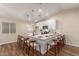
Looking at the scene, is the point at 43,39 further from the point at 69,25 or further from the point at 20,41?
the point at 69,25

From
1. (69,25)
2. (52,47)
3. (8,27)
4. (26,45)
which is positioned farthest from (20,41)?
(69,25)

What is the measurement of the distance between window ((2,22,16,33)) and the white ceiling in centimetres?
13

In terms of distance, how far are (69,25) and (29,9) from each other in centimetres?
82

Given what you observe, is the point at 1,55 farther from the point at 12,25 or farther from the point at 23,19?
the point at 23,19

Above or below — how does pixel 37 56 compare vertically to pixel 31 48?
below

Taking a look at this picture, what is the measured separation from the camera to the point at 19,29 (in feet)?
6.02

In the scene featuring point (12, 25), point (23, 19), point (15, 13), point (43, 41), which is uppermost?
point (15, 13)

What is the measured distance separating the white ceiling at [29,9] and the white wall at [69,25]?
111mm

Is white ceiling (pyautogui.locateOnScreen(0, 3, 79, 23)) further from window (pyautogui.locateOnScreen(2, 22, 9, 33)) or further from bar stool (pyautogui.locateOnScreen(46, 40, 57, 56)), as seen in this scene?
bar stool (pyautogui.locateOnScreen(46, 40, 57, 56))

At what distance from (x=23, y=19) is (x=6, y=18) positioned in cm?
31

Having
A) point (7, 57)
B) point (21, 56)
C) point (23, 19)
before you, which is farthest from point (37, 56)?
point (23, 19)

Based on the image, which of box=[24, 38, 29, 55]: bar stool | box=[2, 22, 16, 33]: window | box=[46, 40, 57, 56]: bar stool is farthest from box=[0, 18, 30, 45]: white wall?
box=[46, 40, 57, 56]: bar stool

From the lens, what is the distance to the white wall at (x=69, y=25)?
1.81 meters

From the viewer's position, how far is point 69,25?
1.85m
